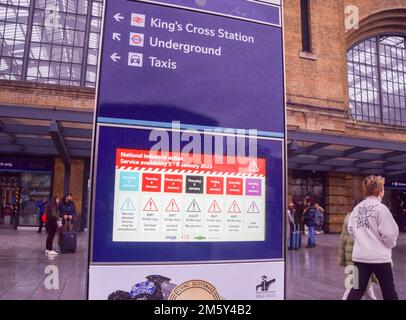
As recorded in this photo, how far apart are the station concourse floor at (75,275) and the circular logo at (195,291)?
2235 millimetres

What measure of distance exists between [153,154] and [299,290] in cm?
499

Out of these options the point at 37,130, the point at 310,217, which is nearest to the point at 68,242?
the point at 37,130

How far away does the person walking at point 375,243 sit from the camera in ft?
12.2

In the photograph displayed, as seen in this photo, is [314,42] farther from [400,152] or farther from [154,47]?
[154,47]

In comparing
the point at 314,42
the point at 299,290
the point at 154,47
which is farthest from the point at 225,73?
the point at 314,42

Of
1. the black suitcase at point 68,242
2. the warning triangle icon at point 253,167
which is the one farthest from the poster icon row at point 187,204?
the black suitcase at point 68,242

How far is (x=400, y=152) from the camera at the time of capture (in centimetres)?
1636

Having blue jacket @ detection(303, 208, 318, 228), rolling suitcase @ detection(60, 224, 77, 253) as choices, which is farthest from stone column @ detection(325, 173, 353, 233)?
rolling suitcase @ detection(60, 224, 77, 253)

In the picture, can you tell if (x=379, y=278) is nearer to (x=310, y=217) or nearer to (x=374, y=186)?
(x=374, y=186)

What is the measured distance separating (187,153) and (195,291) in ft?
2.71

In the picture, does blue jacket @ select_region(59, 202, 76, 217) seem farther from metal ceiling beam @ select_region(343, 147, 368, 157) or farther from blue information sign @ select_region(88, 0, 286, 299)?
metal ceiling beam @ select_region(343, 147, 368, 157)

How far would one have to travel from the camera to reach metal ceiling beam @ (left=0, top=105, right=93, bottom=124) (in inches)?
449

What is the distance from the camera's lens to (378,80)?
24109mm

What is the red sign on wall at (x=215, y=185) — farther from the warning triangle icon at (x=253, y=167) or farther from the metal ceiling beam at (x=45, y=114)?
the metal ceiling beam at (x=45, y=114)
